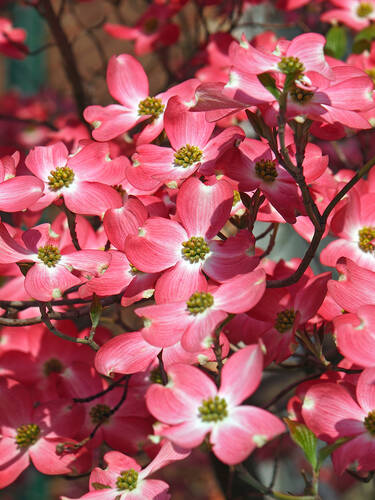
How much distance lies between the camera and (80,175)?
67 centimetres

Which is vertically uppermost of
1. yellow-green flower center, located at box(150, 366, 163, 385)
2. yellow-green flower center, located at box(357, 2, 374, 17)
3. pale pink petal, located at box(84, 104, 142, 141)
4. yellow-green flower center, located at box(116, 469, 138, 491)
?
yellow-green flower center, located at box(357, 2, 374, 17)

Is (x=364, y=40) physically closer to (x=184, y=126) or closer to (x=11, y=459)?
(x=184, y=126)

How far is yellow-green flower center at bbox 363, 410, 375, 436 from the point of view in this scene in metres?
0.52

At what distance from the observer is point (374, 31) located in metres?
0.99

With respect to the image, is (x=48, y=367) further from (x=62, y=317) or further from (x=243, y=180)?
(x=243, y=180)

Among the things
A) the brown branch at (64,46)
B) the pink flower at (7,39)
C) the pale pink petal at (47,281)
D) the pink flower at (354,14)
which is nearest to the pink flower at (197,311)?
the pale pink petal at (47,281)

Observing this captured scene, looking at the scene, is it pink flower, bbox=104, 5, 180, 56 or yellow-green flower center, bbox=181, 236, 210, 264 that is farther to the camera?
pink flower, bbox=104, 5, 180, 56

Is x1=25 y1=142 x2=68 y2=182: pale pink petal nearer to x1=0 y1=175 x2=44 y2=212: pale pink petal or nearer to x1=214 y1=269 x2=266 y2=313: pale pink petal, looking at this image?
A: x1=0 y1=175 x2=44 y2=212: pale pink petal

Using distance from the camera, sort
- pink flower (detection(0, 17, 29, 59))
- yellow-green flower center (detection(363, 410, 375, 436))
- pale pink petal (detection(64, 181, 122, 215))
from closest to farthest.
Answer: yellow-green flower center (detection(363, 410, 375, 436)), pale pink petal (detection(64, 181, 122, 215)), pink flower (detection(0, 17, 29, 59))

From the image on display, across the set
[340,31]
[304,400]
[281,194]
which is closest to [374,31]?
[340,31]

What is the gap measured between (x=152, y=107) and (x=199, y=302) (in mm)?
313

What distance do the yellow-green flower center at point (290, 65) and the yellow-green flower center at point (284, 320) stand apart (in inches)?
9.2

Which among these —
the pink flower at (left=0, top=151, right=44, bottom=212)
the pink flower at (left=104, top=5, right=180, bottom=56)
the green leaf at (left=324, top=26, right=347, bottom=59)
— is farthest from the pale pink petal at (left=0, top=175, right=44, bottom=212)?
the pink flower at (left=104, top=5, right=180, bottom=56)

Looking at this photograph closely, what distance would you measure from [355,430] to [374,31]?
2.38ft
